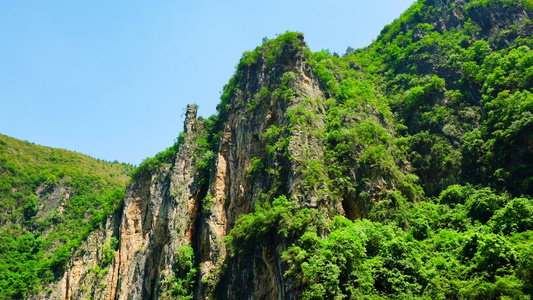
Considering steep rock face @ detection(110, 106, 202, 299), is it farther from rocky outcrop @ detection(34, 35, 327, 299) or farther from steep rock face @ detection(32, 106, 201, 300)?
rocky outcrop @ detection(34, 35, 327, 299)

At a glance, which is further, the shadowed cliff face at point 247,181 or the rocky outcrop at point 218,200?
the rocky outcrop at point 218,200

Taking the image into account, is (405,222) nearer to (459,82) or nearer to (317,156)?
(317,156)

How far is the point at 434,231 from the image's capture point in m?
24.0

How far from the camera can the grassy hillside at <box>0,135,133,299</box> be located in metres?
48.5

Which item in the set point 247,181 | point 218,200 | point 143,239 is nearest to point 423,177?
point 247,181

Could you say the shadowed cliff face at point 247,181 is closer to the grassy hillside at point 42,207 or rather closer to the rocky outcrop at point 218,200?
the rocky outcrop at point 218,200

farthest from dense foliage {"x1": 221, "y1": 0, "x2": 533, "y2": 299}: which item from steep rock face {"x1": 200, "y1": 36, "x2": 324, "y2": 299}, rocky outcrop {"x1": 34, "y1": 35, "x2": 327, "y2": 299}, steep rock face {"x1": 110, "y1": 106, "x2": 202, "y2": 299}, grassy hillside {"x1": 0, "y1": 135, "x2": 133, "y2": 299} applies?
grassy hillside {"x1": 0, "y1": 135, "x2": 133, "y2": 299}

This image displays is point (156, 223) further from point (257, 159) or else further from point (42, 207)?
point (42, 207)

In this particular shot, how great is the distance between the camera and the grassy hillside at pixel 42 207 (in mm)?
48500

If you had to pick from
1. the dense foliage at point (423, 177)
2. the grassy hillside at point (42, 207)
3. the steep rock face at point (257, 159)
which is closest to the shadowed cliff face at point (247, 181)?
the steep rock face at point (257, 159)

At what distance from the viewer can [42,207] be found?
2589 inches

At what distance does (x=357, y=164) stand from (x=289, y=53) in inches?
636

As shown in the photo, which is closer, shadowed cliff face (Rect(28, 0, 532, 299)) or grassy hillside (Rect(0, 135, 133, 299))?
shadowed cliff face (Rect(28, 0, 532, 299))

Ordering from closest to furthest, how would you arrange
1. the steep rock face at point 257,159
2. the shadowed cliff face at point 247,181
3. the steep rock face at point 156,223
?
the steep rock face at point 257,159 < the shadowed cliff face at point 247,181 < the steep rock face at point 156,223
